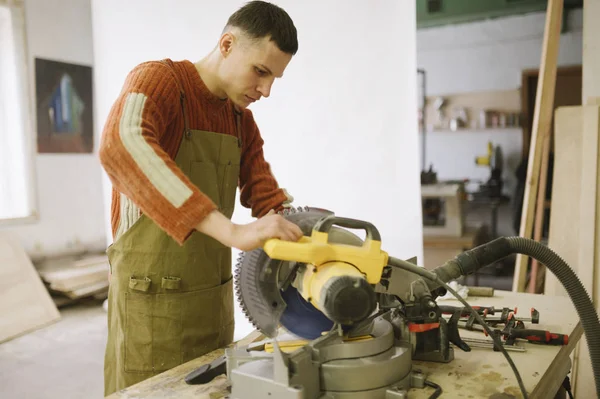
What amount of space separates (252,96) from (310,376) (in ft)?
2.36

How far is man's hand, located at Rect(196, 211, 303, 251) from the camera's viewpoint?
0.93 meters

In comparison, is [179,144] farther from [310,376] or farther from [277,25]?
[310,376]

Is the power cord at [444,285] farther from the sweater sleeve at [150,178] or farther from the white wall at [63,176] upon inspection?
the white wall at [63,176]

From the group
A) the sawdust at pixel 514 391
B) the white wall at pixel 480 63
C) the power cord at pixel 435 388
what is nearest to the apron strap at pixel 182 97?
the power cord at pixel 435 388

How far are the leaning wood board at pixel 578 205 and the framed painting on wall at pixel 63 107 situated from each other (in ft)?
13.0

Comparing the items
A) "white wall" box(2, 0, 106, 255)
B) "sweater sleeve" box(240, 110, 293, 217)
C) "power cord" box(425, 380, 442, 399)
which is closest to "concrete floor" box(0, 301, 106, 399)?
"white wall" box(2, 0, 106, 255)

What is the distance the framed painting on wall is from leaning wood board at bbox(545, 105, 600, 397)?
3.95 m

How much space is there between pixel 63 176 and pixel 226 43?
3.93 metres

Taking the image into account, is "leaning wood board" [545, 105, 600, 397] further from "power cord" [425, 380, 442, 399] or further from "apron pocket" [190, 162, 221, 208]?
"apron pocket" [190, 162, 221, 208]

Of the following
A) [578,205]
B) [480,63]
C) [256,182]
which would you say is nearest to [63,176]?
[256,182]

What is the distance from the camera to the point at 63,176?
4703 mm

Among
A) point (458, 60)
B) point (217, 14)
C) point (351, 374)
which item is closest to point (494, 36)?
point (458, 60)

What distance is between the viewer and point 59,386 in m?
2.95

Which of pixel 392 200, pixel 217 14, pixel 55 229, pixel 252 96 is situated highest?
pixel 217 14
